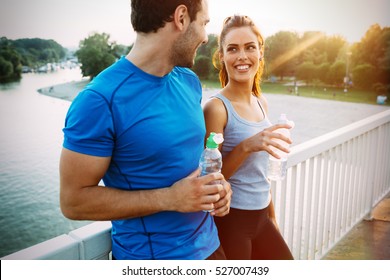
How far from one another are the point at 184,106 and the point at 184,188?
0.28m

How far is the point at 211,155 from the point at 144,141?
0.35 meters

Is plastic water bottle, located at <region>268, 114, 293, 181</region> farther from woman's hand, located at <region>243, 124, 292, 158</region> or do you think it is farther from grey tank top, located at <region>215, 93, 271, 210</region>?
woman's hand, located at <region>243, 124, 292, 158</region>

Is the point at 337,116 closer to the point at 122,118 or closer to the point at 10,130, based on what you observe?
the point at 10,130

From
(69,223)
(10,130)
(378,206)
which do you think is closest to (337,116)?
(69,223)

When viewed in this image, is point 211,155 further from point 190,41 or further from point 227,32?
point 227,32

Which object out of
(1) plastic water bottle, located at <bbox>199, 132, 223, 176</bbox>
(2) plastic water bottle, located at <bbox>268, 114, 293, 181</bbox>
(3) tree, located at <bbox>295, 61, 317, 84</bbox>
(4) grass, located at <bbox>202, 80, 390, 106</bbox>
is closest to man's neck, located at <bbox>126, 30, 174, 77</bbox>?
(1) plastic water bottle, located at <bbox>199, 132, 223, 176</bbox>

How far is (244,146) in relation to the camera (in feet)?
4.40

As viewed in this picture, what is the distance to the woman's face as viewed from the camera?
5.02ft

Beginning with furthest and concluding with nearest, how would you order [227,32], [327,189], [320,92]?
[320,92] → [327,189] → [227,32]

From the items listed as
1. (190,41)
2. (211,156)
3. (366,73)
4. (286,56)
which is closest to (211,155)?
(211,156)

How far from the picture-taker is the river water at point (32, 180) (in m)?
15.8

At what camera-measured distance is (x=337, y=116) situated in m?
28.6

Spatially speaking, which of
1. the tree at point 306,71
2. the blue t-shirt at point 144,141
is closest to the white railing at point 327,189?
the blue t-shirt at point 144,141

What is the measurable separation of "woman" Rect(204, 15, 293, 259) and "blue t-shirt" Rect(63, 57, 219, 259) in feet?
0.95
